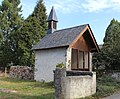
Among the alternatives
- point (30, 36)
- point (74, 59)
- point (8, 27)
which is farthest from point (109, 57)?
point (8, 27)

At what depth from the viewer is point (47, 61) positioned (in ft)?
79.3

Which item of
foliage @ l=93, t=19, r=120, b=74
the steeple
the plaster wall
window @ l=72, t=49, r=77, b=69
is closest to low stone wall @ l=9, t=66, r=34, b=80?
the steeple

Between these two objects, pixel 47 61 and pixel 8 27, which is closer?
pixel 47 61

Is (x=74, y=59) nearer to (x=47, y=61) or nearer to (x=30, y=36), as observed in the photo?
(x=47, y=61)

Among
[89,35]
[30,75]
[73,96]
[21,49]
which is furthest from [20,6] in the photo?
[73,96]

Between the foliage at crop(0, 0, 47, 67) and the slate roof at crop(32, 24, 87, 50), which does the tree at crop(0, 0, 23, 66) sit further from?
the slate roof at crop(32, 24, 87, 50)

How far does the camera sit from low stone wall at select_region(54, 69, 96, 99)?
39.5 feet

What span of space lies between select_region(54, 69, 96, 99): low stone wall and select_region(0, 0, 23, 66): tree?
26203 mm

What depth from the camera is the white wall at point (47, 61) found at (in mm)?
22656

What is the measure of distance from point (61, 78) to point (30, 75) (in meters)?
15.6

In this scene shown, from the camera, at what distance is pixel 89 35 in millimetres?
23875

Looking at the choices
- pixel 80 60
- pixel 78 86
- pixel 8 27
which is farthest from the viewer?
pixel 8 27

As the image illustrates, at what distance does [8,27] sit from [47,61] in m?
19.7

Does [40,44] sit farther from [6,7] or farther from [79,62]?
[6,7]
